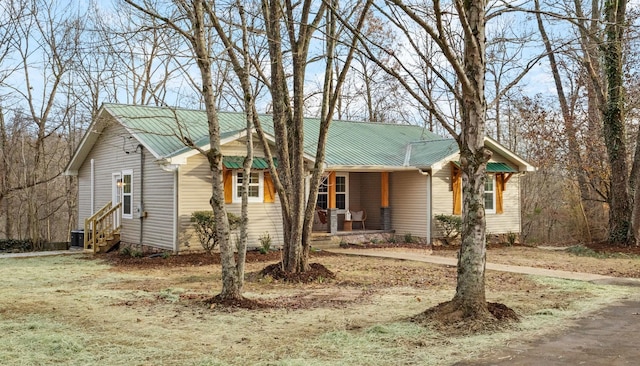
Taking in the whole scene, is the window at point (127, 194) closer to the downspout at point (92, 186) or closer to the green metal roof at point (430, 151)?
the downspout at point (92, 186)

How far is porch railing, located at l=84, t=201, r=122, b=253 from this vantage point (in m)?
16.7

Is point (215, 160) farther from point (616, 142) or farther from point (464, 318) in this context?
point (616, 142)

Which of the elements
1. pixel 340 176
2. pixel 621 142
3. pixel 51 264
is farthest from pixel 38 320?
pixel 621 142

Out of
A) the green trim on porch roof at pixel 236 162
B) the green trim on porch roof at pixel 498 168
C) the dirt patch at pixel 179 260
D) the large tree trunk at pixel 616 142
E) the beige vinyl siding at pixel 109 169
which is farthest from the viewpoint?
the green trim on porch roof at pixel 498 168

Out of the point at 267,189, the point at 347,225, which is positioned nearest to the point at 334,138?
the point at 347,225

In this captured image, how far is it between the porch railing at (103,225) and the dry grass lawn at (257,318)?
4753mm

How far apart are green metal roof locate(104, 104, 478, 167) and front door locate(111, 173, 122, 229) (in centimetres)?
188

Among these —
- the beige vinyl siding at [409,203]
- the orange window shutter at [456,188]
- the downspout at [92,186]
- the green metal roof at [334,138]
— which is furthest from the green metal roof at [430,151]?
the downspout at [92,186]

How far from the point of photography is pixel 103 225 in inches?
677

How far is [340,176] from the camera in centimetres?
1947

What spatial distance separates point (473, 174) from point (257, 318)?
327cm

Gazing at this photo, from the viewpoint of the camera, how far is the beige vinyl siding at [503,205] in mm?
17859

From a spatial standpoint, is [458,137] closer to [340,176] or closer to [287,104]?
[287,104]

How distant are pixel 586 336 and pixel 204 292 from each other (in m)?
5.82
